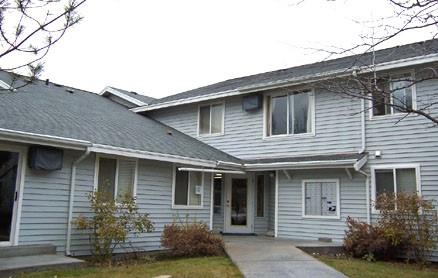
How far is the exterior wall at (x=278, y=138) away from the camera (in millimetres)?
13320

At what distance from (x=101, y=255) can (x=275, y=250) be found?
3927 mm

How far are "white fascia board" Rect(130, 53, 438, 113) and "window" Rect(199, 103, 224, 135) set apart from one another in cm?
58

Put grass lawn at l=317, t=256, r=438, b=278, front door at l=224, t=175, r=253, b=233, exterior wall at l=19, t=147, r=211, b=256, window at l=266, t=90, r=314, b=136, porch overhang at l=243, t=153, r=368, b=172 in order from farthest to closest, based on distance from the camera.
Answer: front door at l=224, t=175, r=253, b=233 → window at l=266, t=90, r=314, b=136 → porch overhang at l=243, t=153, r=368, b=172 → exterior wall at l=19, t=147, r=211, b=256 → grass lawn at l=317, t=256, r=438, b=278

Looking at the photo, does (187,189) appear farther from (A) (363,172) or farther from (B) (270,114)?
(A) (363,172)

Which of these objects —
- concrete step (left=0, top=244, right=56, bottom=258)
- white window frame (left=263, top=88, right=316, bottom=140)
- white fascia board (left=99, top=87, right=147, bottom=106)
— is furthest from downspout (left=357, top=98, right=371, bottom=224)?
white fascia board (left=99, top=87, right=147, bottom=106)

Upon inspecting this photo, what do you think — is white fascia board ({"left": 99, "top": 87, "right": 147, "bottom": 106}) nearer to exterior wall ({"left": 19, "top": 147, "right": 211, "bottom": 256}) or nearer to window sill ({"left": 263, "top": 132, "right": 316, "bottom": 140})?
window sill ({"left": 263, "top": 132, "right": 316, "bottom": 140})

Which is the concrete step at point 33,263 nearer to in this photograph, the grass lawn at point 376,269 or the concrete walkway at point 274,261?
the concrete walkway at point 274,261

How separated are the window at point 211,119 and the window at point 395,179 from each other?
18.9ft

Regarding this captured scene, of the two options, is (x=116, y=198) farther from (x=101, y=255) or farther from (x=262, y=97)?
(x=262, y=97)

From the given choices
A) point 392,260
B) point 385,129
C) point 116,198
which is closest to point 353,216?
point 392,260

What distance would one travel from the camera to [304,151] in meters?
14.1

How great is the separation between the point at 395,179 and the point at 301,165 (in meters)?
2.55

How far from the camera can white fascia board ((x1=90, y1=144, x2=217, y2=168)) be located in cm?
1083

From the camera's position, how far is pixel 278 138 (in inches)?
583
